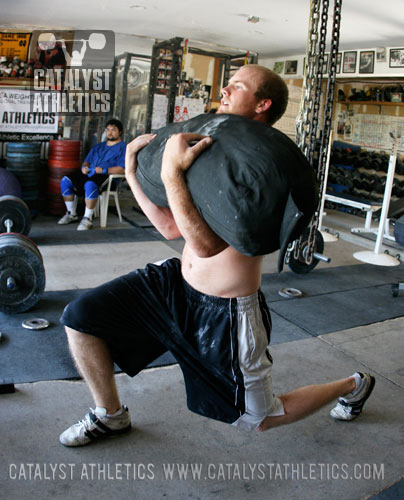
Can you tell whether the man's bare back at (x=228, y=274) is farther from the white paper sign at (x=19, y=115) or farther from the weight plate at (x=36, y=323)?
the white paper sign at (x=19, y=115)

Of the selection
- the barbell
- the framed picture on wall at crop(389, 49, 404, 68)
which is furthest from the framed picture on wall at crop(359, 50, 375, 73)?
the barbell

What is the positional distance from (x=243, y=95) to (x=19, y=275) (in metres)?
1.97

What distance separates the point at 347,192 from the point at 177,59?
3.13 meters

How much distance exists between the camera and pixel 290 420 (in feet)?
5.29

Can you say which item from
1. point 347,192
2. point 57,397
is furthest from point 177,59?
point 57,397

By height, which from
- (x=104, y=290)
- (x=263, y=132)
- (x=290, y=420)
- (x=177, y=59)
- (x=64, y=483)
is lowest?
(x=64, y=483)

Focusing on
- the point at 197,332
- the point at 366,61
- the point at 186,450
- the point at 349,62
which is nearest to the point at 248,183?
the point at 197,332

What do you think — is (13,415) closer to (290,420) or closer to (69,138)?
(290,420)

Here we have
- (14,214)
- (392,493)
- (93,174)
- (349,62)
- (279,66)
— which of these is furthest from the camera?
(279,66)

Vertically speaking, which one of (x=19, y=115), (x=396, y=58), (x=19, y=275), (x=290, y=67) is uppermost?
(x=290, y=67)

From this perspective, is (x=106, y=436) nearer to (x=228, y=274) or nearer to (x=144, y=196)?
(x=228, y=274)

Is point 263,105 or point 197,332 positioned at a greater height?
point 263,105

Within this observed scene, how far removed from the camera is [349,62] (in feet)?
23.0

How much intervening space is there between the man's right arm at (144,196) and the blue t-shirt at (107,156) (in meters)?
3.79
